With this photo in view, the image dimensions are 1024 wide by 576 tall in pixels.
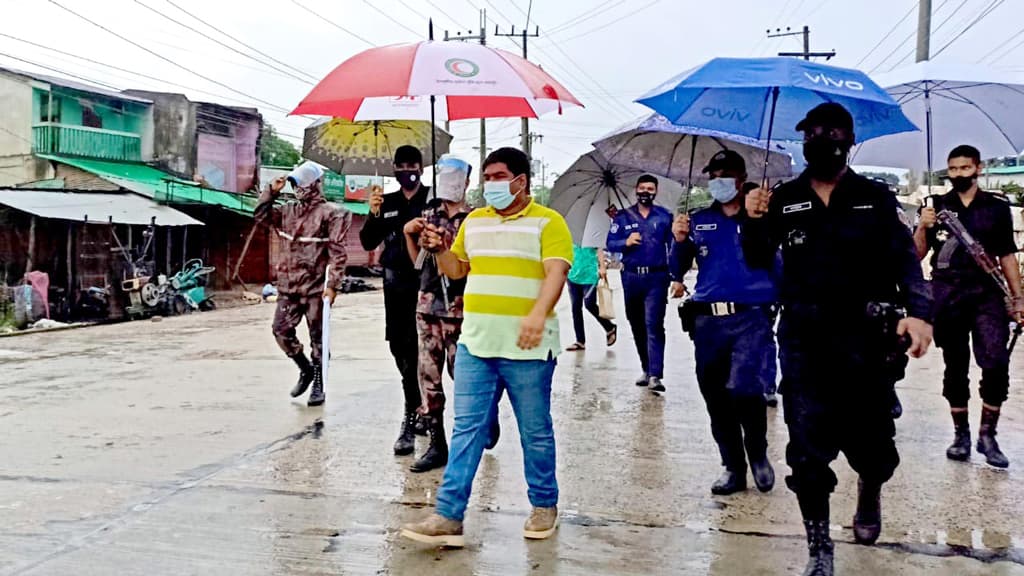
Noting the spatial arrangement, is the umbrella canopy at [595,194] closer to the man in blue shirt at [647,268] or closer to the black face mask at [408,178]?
the man in blue shirt at [647,268]

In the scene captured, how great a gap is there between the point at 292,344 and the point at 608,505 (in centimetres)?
331

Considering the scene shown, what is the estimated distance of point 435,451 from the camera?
512 cm

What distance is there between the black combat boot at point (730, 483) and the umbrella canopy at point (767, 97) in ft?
5.84

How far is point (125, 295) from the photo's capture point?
669 inches

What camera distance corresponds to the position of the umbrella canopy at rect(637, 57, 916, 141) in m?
4.38

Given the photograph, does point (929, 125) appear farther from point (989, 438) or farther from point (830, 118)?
point (830, 118)

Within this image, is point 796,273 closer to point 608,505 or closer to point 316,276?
point 608,505

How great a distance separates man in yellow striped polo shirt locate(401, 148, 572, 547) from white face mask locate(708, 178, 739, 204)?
1140 mm

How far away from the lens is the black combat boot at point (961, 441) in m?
5.31

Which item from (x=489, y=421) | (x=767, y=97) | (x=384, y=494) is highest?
(x=767, y=97)

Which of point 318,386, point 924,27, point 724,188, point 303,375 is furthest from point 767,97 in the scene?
point 924,27

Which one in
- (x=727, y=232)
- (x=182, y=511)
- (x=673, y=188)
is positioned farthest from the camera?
(x=673, y=188)

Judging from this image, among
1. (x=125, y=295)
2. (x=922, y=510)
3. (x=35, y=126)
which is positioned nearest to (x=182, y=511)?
(x=922, y=510)

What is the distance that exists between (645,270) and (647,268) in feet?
0.10
